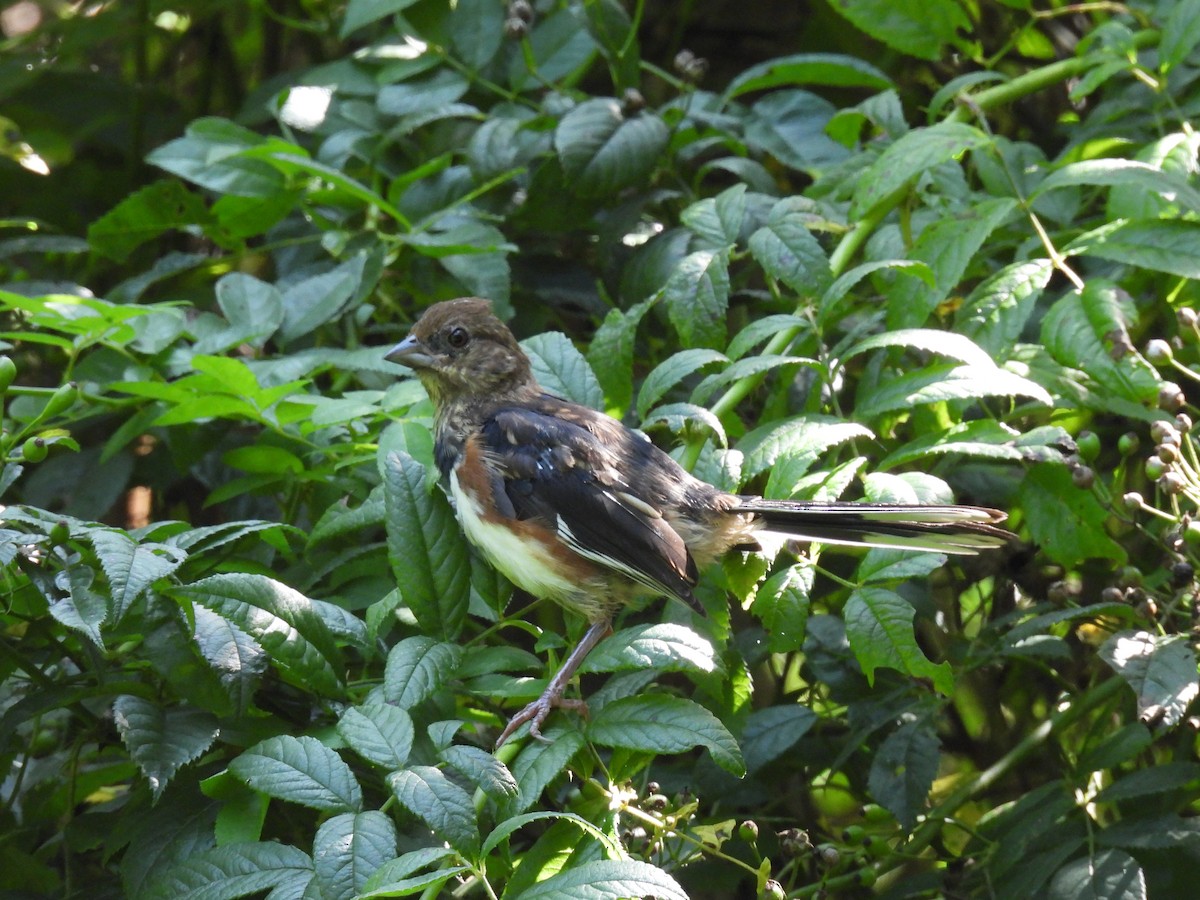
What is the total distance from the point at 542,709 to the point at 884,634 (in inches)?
27.3

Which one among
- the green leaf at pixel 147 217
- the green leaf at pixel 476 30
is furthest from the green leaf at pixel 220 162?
the green leaf at pixel 476 30

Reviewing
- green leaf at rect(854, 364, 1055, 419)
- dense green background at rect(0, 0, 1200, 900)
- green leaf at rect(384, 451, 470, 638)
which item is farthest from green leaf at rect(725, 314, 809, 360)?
green leaf at rect(384, 451, 470, 638)

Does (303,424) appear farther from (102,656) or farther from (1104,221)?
(1104,221)

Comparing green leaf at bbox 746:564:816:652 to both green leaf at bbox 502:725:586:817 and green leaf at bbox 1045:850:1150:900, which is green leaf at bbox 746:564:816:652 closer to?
green leaf at bbox 502:725:586:817

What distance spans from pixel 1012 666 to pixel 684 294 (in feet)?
5.19

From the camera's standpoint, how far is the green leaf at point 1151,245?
2676 mm

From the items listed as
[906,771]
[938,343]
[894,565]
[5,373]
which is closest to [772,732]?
[906,771]

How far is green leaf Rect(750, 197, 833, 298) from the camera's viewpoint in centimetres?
285

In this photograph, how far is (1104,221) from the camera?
10.9 feet

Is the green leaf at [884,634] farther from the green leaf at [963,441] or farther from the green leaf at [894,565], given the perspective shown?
the green leaf at [963,441]

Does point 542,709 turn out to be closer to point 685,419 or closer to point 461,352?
point 685,419

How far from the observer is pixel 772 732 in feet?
9.64

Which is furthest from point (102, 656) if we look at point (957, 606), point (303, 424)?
point (957, 606)

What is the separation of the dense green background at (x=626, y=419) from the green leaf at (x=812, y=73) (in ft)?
0.04
